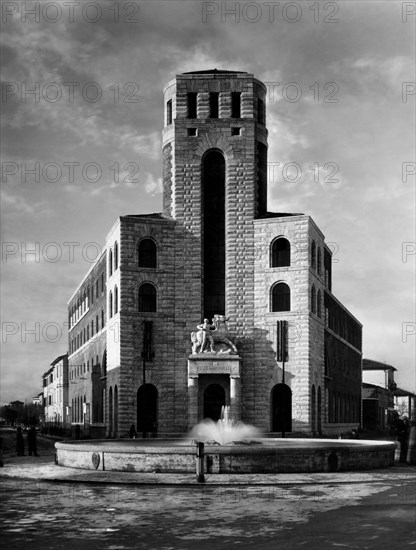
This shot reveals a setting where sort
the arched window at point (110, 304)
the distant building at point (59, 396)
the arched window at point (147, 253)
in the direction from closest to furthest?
the arched window at point (147, 253) → the arched window at point (110, 304) → the distant building at point (59, 396)

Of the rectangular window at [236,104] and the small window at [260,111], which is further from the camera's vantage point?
the small window at [260,111]

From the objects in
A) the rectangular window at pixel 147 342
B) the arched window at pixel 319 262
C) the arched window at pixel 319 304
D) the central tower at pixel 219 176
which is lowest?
the rectangular window at pixel 147 342

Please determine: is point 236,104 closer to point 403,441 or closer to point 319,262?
point 319,262

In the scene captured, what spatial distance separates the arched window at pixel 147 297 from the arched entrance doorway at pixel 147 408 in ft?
16.1

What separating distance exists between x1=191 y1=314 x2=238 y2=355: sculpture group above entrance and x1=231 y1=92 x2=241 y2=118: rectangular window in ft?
45.1

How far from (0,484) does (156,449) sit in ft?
16.7

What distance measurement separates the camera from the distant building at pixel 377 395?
343 feet

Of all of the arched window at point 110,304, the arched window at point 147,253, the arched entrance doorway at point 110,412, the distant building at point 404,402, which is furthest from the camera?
the distant building at point 404,402

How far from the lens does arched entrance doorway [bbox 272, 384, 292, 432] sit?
53438mm

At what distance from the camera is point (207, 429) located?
50.6 m

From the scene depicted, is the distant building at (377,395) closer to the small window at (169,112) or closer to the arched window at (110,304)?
the arched window at (110,304)

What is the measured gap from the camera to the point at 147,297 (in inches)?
2178

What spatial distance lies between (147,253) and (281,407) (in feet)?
42.3

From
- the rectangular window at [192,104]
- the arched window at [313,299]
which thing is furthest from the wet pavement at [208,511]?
the rectangular window at [192,104]
